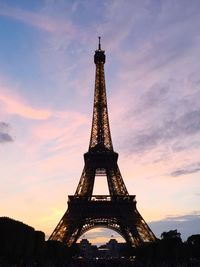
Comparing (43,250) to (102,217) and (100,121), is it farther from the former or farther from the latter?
(100,121)

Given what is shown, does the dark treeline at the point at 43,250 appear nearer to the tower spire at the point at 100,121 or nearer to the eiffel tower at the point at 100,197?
the eiffel tower at the point at 100,197

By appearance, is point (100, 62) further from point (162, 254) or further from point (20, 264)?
point (20, 264)

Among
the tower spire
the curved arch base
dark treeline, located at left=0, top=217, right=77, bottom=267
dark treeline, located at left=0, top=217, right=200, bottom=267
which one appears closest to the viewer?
dark treeline, located at left=0, top=217, right=77, bottom=267

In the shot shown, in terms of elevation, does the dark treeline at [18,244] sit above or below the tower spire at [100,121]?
below

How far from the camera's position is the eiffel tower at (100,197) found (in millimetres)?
78500

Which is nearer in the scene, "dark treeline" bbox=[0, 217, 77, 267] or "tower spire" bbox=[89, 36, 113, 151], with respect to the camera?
"dark treeline" bbox=[0, 217, 77, 267]

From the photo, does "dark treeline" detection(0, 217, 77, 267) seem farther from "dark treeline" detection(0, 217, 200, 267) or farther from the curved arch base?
the curved arch base

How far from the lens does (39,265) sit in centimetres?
5619

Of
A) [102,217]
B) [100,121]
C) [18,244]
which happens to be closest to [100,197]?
[102,217]

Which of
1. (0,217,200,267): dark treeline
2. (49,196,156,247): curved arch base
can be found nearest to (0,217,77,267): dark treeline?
(0,217,200,267): dark treeline

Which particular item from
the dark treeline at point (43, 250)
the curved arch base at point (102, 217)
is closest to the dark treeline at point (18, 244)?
the dark treeline at point (43, 250)

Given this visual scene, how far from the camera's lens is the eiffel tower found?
78500 millimetres

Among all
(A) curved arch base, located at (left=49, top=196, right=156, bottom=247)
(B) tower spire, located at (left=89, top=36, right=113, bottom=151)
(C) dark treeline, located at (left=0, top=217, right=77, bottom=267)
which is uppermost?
(B) tower spire, located at (left=89, top=36, right=113, bottom=151)

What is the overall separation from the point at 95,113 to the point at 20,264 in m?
38.8
